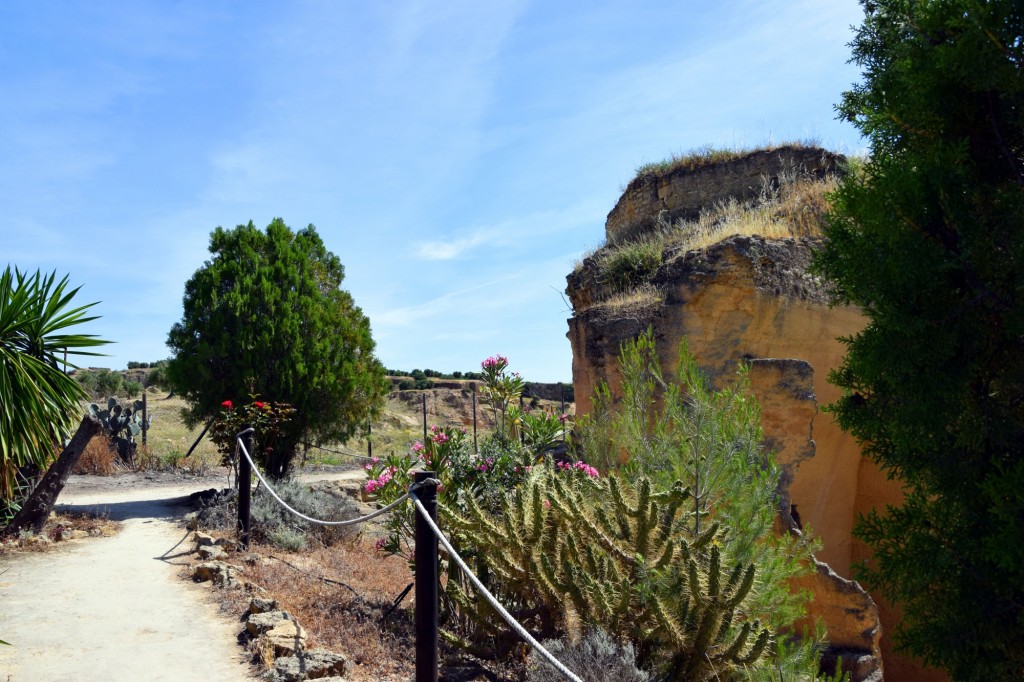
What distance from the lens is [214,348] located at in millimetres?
11531

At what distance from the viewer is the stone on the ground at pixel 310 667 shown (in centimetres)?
448

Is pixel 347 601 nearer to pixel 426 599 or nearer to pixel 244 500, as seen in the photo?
pixel 244 500

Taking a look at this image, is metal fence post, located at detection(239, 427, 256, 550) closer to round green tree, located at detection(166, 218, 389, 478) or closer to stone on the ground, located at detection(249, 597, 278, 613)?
stone on the ground, located at detection(249, 597, 278, 613)

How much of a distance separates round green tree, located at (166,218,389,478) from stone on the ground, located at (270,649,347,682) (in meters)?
6.54

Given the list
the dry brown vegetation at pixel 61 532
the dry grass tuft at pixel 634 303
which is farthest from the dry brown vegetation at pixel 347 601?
the dry grass tuft at pixel 634 303

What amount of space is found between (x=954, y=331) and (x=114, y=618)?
6272 millimetres

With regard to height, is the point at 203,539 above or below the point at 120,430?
below

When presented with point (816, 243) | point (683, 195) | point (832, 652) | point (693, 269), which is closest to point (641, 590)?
point (832, 652)

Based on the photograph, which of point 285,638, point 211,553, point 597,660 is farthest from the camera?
point 211,553

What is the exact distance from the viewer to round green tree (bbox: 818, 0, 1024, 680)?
9.56 feet

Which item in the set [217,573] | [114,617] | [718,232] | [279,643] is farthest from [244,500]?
[718,232]

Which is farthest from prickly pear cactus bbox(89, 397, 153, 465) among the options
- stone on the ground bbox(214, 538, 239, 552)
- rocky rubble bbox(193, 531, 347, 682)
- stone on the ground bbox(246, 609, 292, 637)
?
stone on the ground bbox(246, 609, 292, 637)

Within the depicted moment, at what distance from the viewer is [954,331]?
9.82 feet

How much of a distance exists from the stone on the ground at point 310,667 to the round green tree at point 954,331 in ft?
10.7
